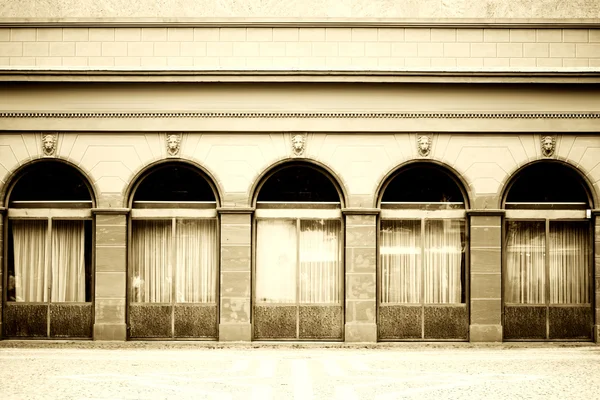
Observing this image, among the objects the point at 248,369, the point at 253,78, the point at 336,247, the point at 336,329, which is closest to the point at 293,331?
the point at 336,329

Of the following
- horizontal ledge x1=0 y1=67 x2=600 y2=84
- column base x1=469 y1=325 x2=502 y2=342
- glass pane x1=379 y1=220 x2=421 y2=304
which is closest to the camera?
horizontal ledge x1=0 y1=67 x2=600 y2=84

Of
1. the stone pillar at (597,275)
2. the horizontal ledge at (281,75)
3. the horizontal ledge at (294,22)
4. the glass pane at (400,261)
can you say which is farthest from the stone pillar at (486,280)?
the horizontal ledge at (294,22)

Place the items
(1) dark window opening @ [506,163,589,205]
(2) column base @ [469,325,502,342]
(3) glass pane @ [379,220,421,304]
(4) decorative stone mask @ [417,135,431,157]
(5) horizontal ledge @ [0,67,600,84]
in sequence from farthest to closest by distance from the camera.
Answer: (1) dark window opening @ [506,163,589,205]
(3) glass pane @ [379,220,421,304]
(4) decorative stone mask @ [417,135,431,157]
(2) column base @ [469,325,502,342]
(5) horizontal ledge @ [0,67,600,84]

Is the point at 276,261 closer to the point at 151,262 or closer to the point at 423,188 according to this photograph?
the point at 151,262

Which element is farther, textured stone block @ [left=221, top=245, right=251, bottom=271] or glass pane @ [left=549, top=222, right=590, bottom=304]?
glass pane @ [left=549, top=222, right=590, bottom=304]

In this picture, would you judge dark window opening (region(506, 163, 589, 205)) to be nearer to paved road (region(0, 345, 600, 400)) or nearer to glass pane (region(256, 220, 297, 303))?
paved road (region(0, 345, 600, 400))

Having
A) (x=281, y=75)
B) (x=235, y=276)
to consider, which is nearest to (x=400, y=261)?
(x=235, y=276)

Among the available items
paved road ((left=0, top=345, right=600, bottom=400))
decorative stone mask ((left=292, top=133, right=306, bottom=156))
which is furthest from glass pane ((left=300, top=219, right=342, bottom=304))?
A: decorative stone mask ((left=292, top=133, right=306, bottom=156))

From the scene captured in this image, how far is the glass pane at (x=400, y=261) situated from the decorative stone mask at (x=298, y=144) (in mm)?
2564

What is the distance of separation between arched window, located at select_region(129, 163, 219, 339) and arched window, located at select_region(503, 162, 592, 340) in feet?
23.1

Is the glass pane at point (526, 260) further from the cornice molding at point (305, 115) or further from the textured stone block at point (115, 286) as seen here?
the textured stone block at point (115, 286)

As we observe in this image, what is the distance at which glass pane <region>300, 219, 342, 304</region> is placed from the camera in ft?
59.9

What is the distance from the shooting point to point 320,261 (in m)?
18.3

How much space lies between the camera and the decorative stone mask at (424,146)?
18047 millimetres
